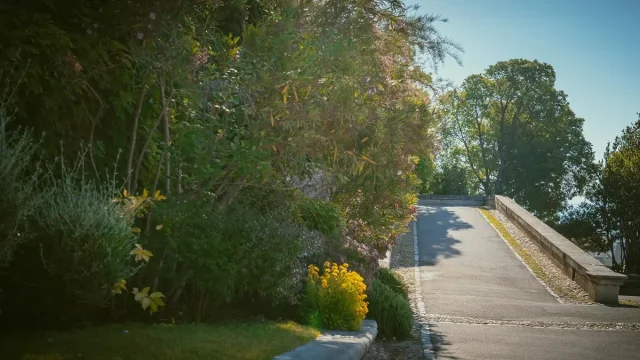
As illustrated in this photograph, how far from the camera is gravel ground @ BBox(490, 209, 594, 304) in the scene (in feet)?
53.0

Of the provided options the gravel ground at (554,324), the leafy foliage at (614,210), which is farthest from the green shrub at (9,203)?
the leafy foliage at (614,210)

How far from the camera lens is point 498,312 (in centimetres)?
1365

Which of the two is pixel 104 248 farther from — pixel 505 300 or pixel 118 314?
pixel 505 300

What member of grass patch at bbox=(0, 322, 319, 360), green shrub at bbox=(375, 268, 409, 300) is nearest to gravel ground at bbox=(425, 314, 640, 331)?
green shrub at bbox=(375, 268, 409, 300)

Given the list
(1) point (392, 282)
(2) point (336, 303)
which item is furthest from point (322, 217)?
(1) point (392, 282)

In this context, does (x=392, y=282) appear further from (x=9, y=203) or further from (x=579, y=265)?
(x=9, y=203)

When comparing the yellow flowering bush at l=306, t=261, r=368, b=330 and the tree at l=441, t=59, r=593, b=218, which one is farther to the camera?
the tree at l=441, t=59, r=593, b=218

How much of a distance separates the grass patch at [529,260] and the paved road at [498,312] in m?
0.28

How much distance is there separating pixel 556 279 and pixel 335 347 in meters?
12.1

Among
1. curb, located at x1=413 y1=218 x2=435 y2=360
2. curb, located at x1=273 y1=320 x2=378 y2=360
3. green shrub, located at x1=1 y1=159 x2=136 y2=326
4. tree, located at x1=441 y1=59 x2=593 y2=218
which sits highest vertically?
tree, located at x1=441 y1=59 x2=593 y2=218

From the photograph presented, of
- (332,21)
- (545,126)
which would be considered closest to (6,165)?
(332,21)

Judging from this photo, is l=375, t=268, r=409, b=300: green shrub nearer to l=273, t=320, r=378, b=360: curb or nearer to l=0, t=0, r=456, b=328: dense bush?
l=0, t=0, r=456, b=328: dense bush

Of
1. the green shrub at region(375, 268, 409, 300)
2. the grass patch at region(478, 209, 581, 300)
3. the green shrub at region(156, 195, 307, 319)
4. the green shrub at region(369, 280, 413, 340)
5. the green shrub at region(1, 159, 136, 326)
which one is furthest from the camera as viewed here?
the grass patch at region(478, 209, 581, 300)

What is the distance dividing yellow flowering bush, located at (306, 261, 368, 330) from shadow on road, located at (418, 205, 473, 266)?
1095 cm
